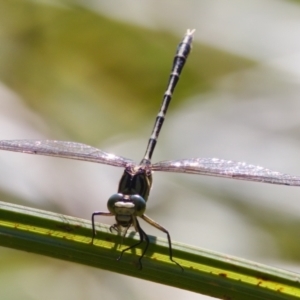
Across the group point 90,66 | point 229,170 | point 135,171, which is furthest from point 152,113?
point 229,170

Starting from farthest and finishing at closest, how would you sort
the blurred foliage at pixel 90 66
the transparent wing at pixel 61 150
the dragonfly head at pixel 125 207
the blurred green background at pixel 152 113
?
1. the blurred foliage at pixel 90 66
2. the blurred green background at pixel 152 113
3. the transparent wing at pixel 61 150
4. the dragonfly head at pixel 125 207

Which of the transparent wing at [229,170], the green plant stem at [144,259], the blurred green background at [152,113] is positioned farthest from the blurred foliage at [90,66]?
the green plant stem at [144,259]

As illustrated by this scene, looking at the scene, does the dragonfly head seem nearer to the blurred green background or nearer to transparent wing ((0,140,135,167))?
transparent wing ((0,140,135,167))

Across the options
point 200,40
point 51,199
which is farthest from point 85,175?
point 200,40

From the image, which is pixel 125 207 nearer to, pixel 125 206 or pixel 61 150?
pixel 125 206

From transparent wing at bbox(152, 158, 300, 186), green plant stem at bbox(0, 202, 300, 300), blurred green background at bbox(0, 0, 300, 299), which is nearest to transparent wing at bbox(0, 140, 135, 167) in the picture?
transparent wing at bbox(152, 158, 300, 186)

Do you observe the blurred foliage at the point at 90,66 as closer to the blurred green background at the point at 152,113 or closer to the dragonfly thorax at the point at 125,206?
the blurred green background at the point at 152,113

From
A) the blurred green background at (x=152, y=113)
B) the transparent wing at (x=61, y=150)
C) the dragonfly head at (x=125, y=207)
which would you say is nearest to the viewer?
the dragonfly head at (x=125, y=207)
